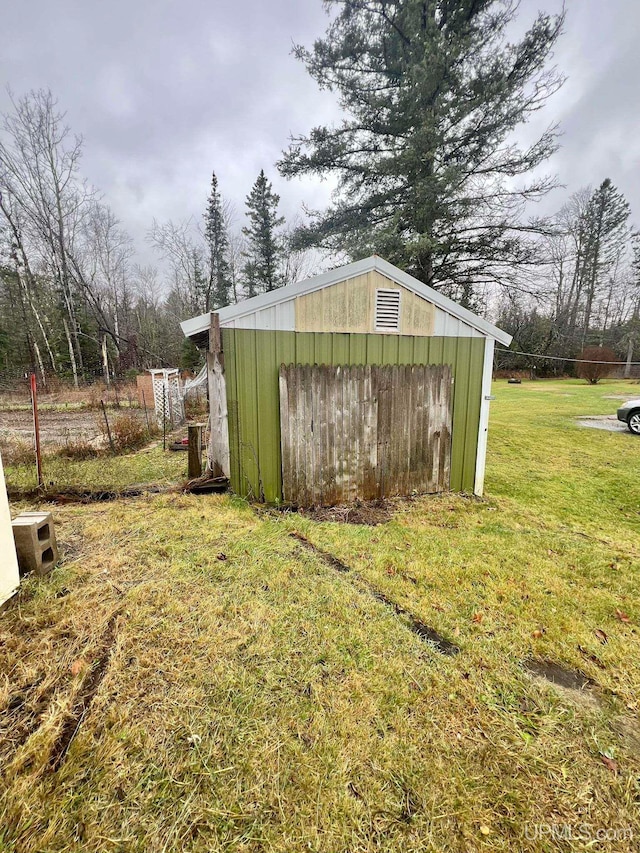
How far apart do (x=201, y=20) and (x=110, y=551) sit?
13.4m

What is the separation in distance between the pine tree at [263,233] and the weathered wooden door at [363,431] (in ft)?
62.4

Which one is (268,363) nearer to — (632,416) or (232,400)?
(232,400)

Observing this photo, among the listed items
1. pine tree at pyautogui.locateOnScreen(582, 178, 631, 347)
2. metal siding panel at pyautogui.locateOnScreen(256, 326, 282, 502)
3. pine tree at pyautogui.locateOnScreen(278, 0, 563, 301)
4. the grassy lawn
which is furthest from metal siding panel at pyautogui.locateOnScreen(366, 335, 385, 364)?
pine tree at pyautogui.locateOnScreen(582, 178, 631, 347)

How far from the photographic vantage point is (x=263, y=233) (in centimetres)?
2158

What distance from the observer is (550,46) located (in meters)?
7.35

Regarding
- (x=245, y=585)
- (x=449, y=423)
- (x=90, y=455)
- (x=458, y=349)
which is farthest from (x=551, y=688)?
(x=90, y=455)

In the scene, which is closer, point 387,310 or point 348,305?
point 348,305

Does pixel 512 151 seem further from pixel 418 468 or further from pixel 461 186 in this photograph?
pixel 418 468

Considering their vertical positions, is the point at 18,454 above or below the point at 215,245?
below

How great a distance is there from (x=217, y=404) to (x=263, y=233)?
20.9 metres

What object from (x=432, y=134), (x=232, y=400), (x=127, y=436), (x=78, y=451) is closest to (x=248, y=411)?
(x=232, y=400)

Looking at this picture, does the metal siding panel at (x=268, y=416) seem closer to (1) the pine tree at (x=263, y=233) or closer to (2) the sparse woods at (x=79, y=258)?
(2) the sparse woods at (x=79, y=258)

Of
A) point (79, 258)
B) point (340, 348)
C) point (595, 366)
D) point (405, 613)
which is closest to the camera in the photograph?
point (405, 613)

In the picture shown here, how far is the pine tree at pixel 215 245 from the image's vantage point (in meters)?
21.6
